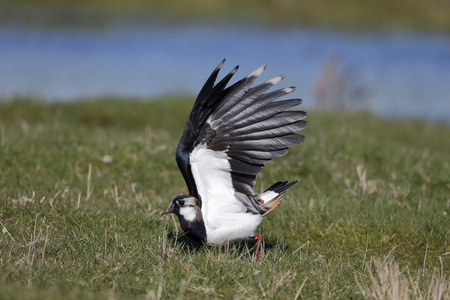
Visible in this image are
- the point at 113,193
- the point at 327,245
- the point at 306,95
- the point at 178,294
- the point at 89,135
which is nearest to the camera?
the point at 178,294

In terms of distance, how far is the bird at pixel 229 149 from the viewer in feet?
13.2

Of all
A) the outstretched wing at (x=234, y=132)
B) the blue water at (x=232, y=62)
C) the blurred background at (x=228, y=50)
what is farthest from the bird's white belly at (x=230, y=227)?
the blue water at (x=232, y=62)

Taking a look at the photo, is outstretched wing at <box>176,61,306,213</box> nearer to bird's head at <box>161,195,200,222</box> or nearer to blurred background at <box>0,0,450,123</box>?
bird's head at <box>161,195,200,222</box>

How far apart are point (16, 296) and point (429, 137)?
11033 mm

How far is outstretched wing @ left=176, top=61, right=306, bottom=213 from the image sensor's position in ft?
13.2

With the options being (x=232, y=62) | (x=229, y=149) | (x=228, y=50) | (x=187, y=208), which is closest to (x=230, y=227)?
(x=187, y=208)

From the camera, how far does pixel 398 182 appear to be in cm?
682

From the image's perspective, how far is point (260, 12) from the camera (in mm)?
42469

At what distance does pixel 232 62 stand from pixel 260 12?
2077 cm

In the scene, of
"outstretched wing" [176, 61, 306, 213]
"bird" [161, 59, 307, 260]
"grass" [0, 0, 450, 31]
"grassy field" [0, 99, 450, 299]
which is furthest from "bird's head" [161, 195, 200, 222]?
"grass" [0, 0, 450, 31]

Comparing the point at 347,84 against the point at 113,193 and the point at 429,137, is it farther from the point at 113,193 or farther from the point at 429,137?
the point at 113,193

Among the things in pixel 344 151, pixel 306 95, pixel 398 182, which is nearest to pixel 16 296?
pixel 398 182

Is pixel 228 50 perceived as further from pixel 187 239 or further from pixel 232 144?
pixel 232 144

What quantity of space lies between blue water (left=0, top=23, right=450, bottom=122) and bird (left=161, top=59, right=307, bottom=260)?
9214 millimetres
